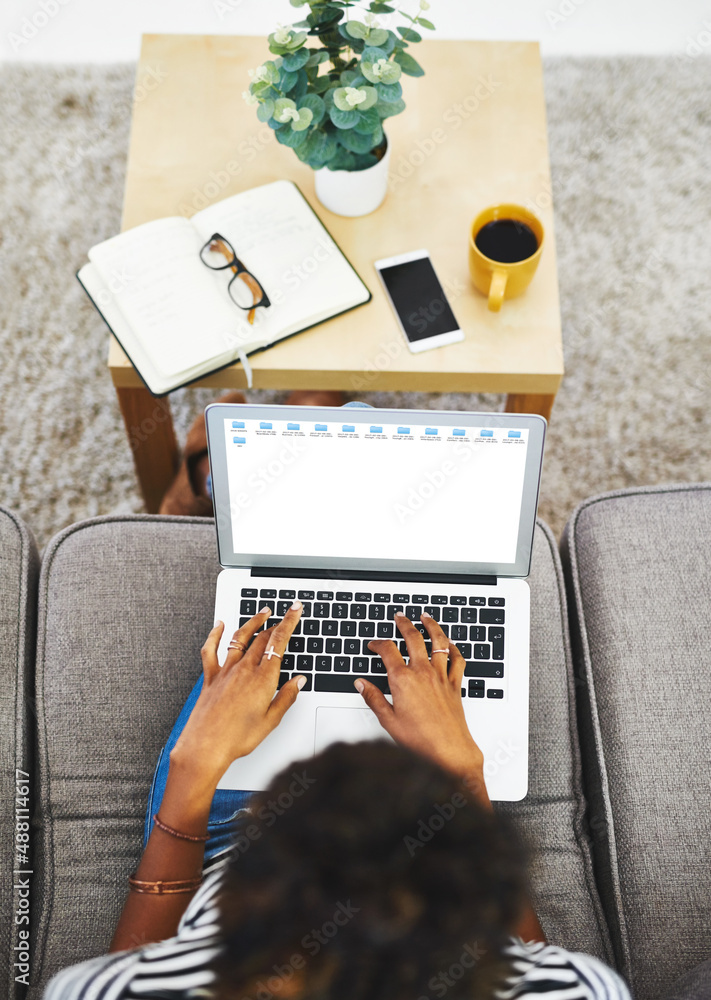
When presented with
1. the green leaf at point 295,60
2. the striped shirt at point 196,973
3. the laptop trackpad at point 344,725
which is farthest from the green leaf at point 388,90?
the striped shirt at point 196,973

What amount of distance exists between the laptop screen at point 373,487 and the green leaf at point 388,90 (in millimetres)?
492

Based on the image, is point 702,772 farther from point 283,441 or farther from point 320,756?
point 283,441

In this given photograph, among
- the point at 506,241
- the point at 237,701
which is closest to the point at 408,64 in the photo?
the point at 506,241

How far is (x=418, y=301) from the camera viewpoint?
1.32 meters

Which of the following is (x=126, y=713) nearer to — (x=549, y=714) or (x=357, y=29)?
(x=549, y=714)

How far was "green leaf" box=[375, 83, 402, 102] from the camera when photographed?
3.83 feet

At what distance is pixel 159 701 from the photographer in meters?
1.12

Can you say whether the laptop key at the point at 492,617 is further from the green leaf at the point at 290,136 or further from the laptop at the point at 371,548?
the green leaf at the point at 290,136

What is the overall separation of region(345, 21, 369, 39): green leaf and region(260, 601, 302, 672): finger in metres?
0.76

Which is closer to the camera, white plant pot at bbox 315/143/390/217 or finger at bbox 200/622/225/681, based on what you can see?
finger at bbox 200/622/225/681

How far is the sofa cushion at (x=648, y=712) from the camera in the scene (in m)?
1.00

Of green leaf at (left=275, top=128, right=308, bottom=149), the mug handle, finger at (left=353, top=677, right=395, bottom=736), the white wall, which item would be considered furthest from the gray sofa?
the white wall

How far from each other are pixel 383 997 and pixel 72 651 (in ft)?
2.08

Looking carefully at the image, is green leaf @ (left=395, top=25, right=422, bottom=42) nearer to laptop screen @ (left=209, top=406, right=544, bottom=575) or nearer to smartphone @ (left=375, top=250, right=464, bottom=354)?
smartphone @ (left=375, top=250, right=464, bottom=354)
